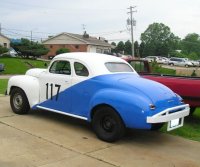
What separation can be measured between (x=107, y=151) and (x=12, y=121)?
2898mm

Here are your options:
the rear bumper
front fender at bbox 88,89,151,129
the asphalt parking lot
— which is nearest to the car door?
the asphalt parking lot

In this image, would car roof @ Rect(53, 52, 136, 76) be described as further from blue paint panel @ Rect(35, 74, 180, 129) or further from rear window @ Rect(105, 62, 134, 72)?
blue paint panel @ Rect(35, 74, 180, 129)

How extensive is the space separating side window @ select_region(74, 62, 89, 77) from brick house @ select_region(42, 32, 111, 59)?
66.5 metres

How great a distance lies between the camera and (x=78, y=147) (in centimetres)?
676

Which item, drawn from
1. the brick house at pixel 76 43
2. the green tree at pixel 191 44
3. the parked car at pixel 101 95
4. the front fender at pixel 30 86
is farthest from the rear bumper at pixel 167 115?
the green tree at pixel 191 44

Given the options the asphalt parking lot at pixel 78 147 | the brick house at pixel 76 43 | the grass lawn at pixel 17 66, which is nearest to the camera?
the asphalt parking lot at pixel 78 147

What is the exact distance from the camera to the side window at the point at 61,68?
27.5 feet

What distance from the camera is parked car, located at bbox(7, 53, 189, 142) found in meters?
6.86

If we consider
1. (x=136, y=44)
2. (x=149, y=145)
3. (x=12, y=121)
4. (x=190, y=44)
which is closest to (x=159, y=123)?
(x=149, y=145)

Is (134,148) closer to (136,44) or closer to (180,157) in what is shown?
(180,157)

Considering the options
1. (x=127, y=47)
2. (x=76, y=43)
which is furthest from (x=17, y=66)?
(x=127, y=47)

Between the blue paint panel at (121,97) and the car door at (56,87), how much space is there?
21 mm

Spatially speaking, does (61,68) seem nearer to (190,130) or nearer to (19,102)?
(19,102)

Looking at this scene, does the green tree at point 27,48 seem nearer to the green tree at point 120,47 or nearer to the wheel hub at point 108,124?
the wheel hub at point 108,124
